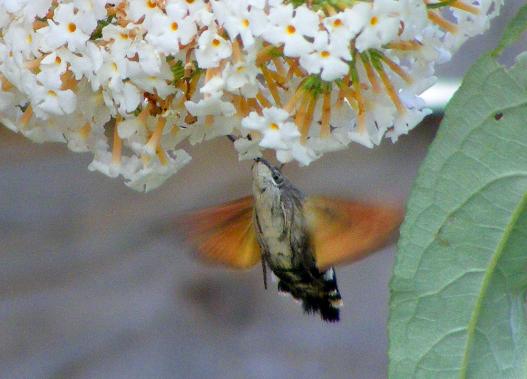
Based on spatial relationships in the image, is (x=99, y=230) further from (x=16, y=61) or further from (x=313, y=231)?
(x=16, y=61)

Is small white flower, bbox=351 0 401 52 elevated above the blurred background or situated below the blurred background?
above

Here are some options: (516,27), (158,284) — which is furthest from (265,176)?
(158,284)

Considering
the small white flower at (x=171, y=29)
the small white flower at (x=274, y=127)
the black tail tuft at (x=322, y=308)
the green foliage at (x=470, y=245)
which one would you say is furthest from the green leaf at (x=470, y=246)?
the black tail tuft at (x=322, y=308)

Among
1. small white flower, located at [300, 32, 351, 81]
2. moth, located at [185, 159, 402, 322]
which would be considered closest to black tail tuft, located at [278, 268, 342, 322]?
moth, located at [185, 159, 402, 322]

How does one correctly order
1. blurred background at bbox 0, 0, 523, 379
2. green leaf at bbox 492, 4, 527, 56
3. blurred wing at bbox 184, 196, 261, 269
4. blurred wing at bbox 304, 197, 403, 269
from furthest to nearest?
1. blurred background at bbox 0, 0, 523, 379
2. blurred wing at bbox 184, 196, 261, 269
3. blurred wing at bbox 304, 197, 403, 269
4. green leaf at bbox 492, 4, 527, 56

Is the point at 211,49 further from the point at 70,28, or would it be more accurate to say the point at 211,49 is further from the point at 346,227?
the point at 346,227

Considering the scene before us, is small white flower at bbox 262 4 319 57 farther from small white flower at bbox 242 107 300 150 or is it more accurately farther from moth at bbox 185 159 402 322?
moth at bbox 185 159 402 322
